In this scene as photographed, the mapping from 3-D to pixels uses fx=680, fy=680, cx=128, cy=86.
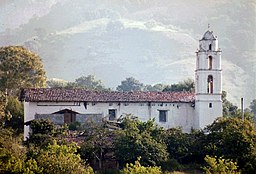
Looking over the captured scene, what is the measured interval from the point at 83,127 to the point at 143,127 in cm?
479

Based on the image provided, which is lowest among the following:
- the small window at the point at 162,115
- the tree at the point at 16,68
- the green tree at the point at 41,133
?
the green tree at the point at 41,133

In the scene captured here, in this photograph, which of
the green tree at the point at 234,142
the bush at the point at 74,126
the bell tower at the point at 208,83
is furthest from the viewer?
the bell tower at the point at 208,83

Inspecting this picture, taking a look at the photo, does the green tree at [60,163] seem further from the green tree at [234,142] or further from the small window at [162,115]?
the small window at [162,115]

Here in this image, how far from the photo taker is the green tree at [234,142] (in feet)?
146

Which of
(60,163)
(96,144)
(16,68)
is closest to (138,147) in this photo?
(96,144)

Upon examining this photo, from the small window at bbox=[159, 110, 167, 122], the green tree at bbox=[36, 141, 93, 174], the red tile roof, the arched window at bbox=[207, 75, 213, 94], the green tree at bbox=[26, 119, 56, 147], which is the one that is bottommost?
the green tree at bbox=[36, 141, 93, 174]

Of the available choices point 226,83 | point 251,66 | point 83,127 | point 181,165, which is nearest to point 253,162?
point 181,165

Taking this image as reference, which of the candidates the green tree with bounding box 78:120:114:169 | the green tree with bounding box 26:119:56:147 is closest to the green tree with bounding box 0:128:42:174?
the green tree with bounding box 26:119:56:147

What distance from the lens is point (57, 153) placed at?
4081cm

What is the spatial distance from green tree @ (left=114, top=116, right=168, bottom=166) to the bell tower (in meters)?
7.37

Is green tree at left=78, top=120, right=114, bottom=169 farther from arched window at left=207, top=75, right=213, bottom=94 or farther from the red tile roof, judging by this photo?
arched window at left=207, top=75, right=213, bottom=94

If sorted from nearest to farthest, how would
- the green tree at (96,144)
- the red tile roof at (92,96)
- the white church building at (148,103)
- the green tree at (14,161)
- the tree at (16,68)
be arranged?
1. the green tree at (14,161)
2. the green tree at (96,144)
3. the white church building at (148,103)
4. the red tile roof at (92,96)
5. the tree at (16,68)

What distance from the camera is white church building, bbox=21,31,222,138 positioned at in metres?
53.7

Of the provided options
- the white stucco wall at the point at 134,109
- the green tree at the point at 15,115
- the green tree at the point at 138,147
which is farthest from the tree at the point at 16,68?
the green tree at the point at 138,147
